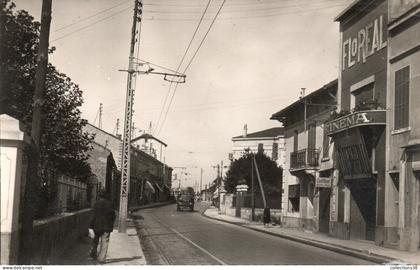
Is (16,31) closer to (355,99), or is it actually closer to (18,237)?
(18,237)

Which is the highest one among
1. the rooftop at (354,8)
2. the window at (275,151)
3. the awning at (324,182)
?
the rooftop at (354,8)

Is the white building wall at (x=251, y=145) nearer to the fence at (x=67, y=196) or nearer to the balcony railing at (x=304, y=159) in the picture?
the balcony railing at (x=304, y=159)

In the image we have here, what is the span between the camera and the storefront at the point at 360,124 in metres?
21.3

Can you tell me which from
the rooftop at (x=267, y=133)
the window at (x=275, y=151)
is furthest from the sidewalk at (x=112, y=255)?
the rooftop at (x=267, y=133)

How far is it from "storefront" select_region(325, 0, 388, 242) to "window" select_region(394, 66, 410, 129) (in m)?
0.84

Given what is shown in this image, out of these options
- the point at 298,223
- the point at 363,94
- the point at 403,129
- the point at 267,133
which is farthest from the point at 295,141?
the point at 267,133

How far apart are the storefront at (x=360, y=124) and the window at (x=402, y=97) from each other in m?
0.84

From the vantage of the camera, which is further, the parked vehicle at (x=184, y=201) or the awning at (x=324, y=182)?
the parked vehicle at (x=184, y=201)

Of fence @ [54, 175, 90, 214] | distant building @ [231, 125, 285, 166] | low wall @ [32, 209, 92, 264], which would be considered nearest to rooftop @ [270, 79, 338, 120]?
fence @ [54, 175, 90, 214]

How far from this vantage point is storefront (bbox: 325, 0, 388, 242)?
69.9 ft

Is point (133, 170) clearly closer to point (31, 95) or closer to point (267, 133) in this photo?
point (267, 133)

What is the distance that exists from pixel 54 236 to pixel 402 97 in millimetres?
13242

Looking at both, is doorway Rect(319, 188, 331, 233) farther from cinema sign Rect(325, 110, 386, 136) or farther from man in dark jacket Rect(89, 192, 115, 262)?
man in dark jacket Rect(89, 192, 115, 262)

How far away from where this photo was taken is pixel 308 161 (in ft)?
98.7
